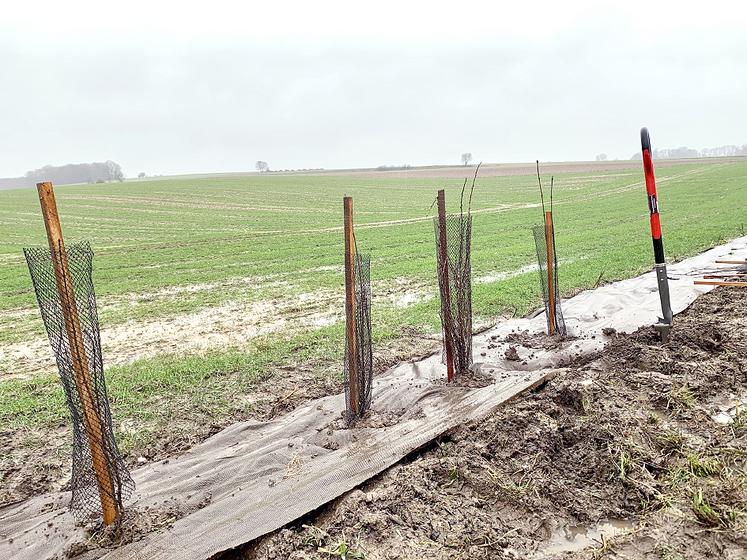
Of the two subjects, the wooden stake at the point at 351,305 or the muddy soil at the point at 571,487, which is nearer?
the muddy soil at the point at 571,487

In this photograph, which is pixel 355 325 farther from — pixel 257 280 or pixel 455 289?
pixel 257 280

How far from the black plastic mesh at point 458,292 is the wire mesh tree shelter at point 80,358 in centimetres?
329

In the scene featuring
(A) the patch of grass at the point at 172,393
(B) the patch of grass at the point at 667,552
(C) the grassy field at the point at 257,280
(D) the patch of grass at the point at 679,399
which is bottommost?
(B) the patch of grass at the point at 667,552

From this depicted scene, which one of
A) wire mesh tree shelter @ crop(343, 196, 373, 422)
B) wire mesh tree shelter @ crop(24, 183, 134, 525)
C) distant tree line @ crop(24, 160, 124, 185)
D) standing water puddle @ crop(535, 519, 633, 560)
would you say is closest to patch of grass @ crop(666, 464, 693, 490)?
standing water puddle @ crop(535, 519, 633, 560)

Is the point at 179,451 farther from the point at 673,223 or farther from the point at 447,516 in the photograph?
the point at 673,223

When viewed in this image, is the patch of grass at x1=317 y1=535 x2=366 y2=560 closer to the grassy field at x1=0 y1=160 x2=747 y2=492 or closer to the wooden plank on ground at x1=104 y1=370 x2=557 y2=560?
the wooden plank on ground at x1=104 y1=370 x2=557 y2=560

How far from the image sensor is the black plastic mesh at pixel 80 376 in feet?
11.5

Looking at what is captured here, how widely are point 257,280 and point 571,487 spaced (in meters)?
10.2

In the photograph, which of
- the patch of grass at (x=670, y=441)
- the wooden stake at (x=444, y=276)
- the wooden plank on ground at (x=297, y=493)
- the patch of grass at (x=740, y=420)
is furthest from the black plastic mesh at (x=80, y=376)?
the patch of grass at (x=740, y=420)

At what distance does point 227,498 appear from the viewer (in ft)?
13.0

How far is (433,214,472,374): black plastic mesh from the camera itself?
5.71 metres

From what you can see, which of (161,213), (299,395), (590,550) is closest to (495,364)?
(299,395)

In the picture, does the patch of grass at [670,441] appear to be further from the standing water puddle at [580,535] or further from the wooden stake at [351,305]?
the wooden stake at [351,305]

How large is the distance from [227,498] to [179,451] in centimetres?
109
